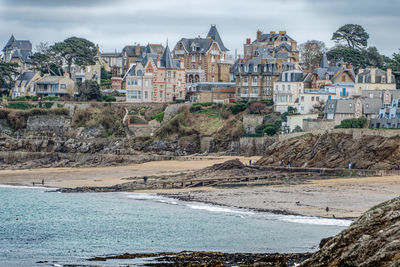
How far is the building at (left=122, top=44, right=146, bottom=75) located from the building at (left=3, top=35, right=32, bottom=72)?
13.6 m

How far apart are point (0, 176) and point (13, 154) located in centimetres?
1022

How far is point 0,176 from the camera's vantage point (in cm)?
6219

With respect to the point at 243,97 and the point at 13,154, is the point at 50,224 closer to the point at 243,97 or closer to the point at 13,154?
the point at 13,154

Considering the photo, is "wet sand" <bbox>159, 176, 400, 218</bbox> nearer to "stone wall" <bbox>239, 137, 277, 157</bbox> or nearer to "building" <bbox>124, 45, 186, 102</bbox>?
"stone wall" <bbox>239, 137, 277, 157</bbox>

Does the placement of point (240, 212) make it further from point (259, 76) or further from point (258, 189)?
point (259, 76)

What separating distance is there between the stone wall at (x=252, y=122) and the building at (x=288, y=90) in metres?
3.17

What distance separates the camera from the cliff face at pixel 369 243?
19219 mm

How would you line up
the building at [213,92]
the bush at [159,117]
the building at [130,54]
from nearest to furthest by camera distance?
the bush at [159,117]
the building at [213,92]
the building at [130,54]

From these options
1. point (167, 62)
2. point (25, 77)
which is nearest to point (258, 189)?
point (167, 62)

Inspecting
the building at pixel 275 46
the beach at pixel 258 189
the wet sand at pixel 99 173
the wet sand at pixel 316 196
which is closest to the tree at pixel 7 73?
the building at pixel 275 46

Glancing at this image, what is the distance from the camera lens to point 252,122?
237 feet

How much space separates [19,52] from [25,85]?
15963 millimetres

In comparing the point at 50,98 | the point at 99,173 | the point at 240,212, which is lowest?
the point at 240,212

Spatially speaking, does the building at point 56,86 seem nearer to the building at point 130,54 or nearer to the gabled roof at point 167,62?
the building at point 130,54
